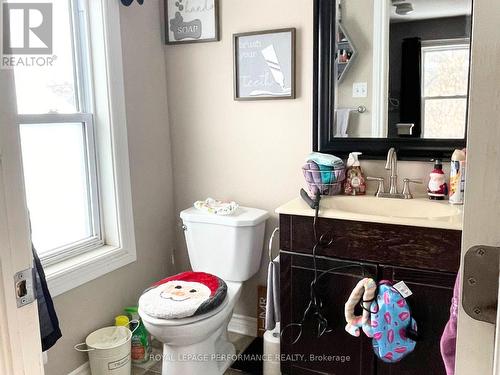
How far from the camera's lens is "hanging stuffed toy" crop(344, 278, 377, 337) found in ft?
5.60

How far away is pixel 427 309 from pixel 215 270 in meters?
1.04

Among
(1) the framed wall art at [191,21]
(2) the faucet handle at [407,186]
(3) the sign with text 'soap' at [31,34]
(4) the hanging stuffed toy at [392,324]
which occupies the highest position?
(1) the framed wall art at [191,21]

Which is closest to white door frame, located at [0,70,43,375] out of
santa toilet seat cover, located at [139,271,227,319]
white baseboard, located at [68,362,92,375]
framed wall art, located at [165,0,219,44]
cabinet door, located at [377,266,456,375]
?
santa toilet seat cover, located at [139,271,227,319]

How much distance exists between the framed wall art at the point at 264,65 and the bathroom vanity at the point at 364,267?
0.62 metres

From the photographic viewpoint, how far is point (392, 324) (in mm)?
1674

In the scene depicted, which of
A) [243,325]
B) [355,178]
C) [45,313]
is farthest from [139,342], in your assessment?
[355,178]

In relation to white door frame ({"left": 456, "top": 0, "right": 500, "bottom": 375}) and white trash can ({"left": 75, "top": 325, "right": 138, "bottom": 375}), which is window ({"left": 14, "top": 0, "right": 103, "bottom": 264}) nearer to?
white trash can ({"left": 75, "top": 325, "right": 138, "bottom": 375})

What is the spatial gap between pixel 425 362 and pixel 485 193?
4.91 ft

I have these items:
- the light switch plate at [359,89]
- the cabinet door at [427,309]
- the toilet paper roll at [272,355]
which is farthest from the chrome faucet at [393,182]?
the toilet paper roll at [272,355]

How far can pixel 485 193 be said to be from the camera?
1.64ft

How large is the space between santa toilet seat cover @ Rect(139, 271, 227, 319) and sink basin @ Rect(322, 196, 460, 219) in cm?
63

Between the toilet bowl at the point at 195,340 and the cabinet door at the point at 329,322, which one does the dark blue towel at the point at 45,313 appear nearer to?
the toilet bowl at the point at 195,340

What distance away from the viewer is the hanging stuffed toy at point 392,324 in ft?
5.48

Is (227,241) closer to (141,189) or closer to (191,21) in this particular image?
(141,189)
